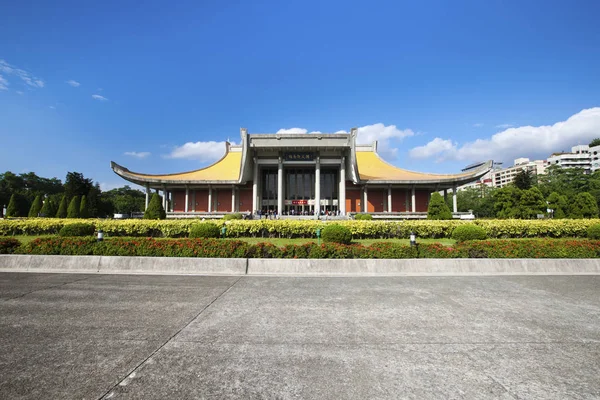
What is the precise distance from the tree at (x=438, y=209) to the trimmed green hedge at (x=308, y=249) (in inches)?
432

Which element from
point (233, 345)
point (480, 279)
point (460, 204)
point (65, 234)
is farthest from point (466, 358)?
point (460, 204)

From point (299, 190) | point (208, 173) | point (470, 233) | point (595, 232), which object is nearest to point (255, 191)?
point (299, 190)

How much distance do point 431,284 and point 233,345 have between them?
15.7 feet

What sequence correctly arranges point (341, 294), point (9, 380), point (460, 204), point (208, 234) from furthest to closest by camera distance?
1. point (460, 204)
2. point (208, 234)
3. point (341, 294)
4. point (9, 380)

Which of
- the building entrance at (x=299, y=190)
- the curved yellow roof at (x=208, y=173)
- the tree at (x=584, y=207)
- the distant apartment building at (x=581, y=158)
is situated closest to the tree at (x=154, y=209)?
the curved yellow roof at (x=208, y=173)

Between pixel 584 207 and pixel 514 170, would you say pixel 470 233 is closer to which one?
pixel 584 207

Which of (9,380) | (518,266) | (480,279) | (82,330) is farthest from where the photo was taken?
(518,266)

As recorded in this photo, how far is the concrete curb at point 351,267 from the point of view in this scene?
760 cm

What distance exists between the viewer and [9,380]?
8.05 ft

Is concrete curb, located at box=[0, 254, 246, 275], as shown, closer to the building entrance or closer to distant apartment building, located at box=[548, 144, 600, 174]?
the building entrance

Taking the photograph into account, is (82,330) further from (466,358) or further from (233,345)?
(466,358)

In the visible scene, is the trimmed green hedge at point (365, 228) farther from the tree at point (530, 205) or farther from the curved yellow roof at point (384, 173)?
the curved yellow roof at point (384, 173)

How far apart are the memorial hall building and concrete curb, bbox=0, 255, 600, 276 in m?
20.4

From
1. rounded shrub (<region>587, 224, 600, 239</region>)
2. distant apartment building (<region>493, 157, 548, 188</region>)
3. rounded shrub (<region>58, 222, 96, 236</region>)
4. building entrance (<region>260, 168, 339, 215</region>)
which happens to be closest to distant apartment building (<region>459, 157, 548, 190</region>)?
distant apartment building (<region>493, 157, 548, 188</region>)
